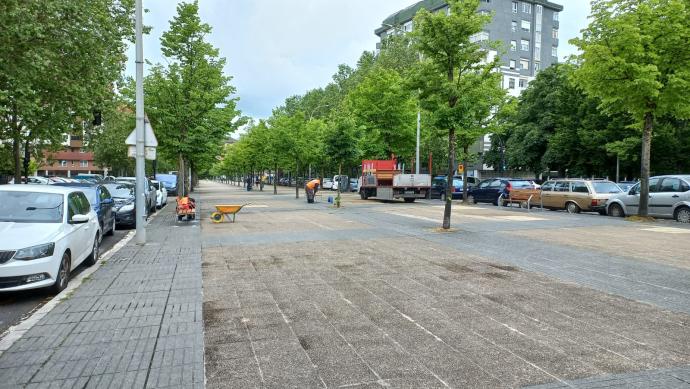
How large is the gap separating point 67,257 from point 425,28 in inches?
438

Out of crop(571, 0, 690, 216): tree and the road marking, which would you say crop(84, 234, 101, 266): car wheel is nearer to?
the road marking

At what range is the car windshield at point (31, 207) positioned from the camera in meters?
7.11

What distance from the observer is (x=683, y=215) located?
16.8 m

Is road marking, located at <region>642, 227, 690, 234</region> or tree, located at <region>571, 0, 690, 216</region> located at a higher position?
tree, located at <region>571, 0, 690, 216</region>

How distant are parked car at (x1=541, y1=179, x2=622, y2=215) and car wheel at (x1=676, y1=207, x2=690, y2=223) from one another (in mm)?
3068

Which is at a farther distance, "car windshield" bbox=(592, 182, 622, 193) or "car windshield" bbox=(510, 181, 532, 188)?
"car windshield" bbox=(510, 181, 532, 188)

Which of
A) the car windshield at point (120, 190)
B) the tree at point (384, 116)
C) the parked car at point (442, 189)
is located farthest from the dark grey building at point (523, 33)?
the car windshield at point (120, 190)

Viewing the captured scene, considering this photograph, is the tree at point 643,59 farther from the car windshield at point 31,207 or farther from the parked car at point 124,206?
the car windshield at point 31,207

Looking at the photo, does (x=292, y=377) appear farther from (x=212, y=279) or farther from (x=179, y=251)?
(x=179, y=251)

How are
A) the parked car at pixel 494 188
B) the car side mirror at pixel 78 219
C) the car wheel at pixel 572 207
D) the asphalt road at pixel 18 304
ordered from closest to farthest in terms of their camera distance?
1. the asphalt road at pixel 18 304
2. the car side mirror at pixel 78 219
3. the car wheel at pixel 572 207
4. the parked car at pixel 494 188

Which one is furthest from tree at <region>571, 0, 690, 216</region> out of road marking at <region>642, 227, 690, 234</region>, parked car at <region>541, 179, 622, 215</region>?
road marking at <region>642, 227, 690, 234</region>

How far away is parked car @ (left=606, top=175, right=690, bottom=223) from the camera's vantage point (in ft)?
55.3

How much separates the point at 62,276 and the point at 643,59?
1857cm

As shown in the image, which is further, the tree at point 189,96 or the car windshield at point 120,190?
the tree at point 189,96
